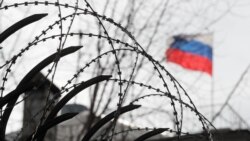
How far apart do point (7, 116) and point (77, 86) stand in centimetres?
44

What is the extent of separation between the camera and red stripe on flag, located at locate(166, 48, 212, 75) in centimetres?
1087

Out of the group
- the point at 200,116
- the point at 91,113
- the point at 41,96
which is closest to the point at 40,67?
the point at 200,116

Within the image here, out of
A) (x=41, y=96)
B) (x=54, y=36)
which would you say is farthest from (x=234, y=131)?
(x=54, y=36)

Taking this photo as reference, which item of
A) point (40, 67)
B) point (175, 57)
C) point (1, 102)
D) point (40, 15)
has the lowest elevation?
point (1, 102)

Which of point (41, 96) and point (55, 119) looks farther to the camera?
point (41, 96)

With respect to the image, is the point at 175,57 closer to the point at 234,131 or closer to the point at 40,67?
the point at 234,131

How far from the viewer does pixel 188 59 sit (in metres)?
11.1

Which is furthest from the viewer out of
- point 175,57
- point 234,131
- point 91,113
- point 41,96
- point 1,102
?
point 175,57

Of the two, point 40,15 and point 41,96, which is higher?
point 41,96

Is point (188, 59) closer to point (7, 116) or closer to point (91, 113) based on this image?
point (91, 113)

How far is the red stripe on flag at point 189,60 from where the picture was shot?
35.7ft

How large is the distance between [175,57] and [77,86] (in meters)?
7.79

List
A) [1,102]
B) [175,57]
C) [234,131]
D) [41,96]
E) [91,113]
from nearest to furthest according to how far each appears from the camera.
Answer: [1,102]
[234,131]
[41,96]
[91,113]
[175,57]

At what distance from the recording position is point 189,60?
36.6ft
